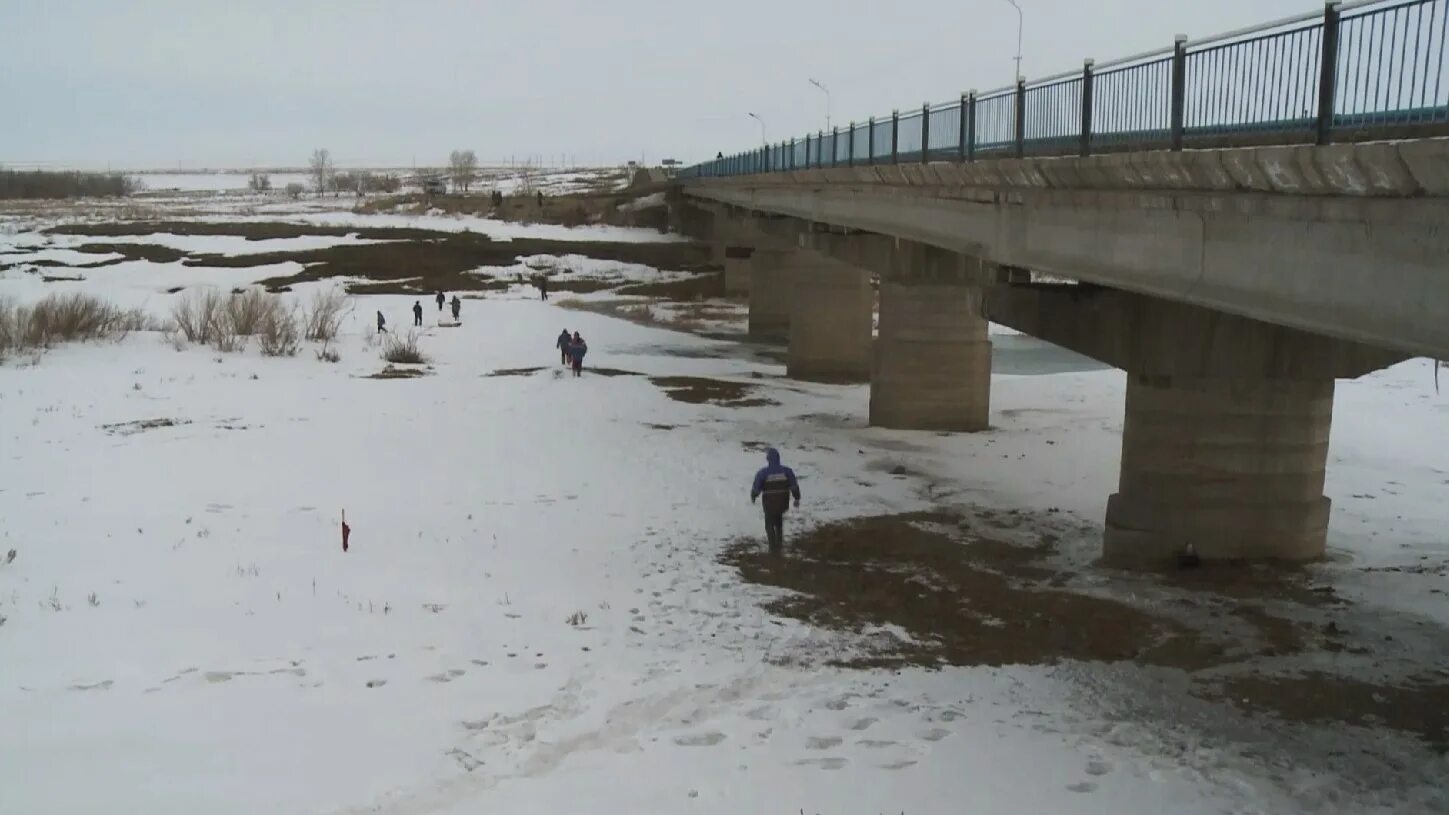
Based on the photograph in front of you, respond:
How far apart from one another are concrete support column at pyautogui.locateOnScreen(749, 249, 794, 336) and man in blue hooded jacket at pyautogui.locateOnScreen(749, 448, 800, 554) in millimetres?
33091

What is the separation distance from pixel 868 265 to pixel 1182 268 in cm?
1830

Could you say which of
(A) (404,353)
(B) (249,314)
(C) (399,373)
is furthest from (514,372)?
(B) (249,314)

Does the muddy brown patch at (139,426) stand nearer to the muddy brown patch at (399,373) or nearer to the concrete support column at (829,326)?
the muddy brown patch at (399,373)

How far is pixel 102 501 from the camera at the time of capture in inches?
606

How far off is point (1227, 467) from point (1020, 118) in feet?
16.6

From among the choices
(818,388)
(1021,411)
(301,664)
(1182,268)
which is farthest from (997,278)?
(818,388)

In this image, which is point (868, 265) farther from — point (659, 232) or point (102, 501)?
point (659, 232)

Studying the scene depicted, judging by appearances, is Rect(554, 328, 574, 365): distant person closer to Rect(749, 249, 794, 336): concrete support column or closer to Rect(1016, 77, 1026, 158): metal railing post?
Rect(749, 249, 794, 336): concrete support column

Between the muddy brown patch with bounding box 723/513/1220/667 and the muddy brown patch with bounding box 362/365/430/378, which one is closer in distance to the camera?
the muddy brown patch with bounding box 723/513/1220/667

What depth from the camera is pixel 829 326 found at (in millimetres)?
36250

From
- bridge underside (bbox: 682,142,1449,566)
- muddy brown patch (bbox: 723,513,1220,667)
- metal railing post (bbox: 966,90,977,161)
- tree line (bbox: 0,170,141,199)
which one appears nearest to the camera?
bridge underside (bbox: 682,142,1449,566)

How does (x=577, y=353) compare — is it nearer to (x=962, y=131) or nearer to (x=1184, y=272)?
(x=962, y=131)

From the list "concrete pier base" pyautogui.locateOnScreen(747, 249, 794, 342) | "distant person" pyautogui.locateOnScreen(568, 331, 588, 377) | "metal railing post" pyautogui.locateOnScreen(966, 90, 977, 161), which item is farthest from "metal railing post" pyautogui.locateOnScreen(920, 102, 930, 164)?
"concrete pier base" pyautogui.locateOnScreen(747, 249, 794, 342)

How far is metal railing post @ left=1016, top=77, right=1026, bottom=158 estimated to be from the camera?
1456cm
